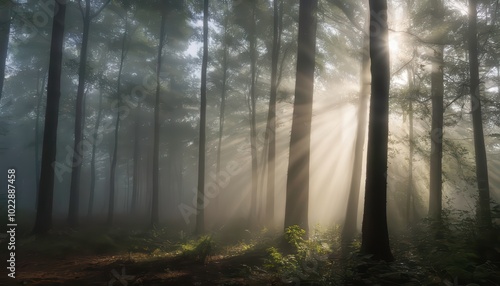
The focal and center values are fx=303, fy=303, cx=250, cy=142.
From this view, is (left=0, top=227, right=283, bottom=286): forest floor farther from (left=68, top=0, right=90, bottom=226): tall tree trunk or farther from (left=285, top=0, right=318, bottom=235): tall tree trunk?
(left=68, top=0, right=90, bottom=226): tall tree trunk

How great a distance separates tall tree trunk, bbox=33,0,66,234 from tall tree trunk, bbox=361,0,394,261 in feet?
36.5

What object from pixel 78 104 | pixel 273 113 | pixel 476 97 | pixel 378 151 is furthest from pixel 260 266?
pixel 78 104

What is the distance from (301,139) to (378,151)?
3.11 meters

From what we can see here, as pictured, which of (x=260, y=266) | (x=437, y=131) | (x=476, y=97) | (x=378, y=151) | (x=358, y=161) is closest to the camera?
(x=378, y=151)

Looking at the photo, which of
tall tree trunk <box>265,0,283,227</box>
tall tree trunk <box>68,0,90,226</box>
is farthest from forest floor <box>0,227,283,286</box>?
tall tree trunk <box>265,0,283,227</box>

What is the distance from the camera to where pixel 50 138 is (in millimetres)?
11539

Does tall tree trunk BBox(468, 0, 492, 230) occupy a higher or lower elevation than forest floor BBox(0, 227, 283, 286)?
higher

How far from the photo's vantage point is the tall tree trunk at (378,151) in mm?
6520

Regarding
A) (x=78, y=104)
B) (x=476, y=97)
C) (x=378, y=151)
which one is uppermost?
(x=78, y=104)

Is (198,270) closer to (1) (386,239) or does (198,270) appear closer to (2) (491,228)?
(1) (386,239)

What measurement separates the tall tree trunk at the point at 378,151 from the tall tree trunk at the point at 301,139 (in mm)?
2773

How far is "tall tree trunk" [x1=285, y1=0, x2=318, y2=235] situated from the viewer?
369 inches

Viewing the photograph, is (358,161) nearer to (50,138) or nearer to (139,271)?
(139,271)

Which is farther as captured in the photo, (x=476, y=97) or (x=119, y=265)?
(x=476, y=97)
